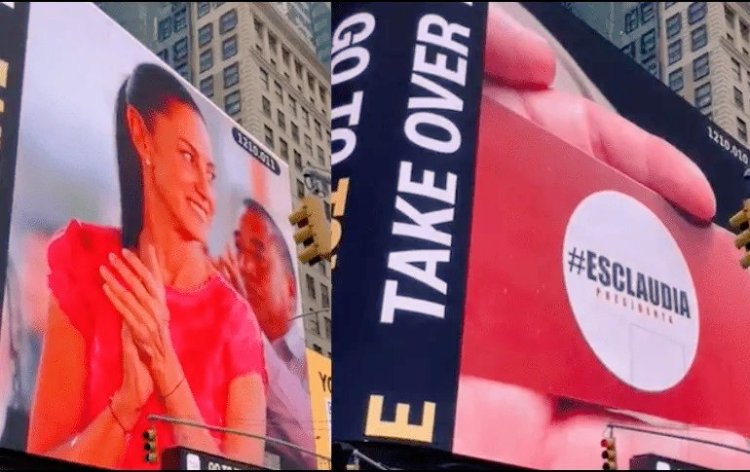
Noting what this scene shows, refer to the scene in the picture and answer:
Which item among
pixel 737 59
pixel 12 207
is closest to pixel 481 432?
pixel 12 207

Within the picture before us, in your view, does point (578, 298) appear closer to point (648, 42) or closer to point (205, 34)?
point (648, 42)

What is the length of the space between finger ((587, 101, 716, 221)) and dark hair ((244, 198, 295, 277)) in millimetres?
19936

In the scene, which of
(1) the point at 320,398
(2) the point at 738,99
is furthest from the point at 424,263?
(1) the point at 320,398

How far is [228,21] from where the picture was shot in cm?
6294

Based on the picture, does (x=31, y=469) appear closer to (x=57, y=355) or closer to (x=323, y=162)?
(x=57, y=355)

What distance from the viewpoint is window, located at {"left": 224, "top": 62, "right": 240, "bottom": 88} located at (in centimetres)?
6034

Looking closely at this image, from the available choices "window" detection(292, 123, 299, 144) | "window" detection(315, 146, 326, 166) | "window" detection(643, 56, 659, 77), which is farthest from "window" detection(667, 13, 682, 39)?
"window" detection(292, 123, 299, 144)

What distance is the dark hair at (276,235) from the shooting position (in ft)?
191

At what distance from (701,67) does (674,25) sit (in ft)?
12.7

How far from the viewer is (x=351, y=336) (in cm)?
3603

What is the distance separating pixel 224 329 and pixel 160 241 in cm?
458

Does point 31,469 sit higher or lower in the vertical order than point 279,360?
lower

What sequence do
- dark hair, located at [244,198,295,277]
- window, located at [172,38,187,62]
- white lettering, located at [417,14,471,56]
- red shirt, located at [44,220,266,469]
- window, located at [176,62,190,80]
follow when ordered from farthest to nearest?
window, located at [172,38,187,62]
window, located at [176,62,190,80]
dark hair, located at [244,198,295,277]
red shirt, located at [44,220,266,469]
white lettering, located at [417,14,471,56]

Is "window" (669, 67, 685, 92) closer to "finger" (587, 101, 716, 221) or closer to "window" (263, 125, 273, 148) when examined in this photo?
"finger" (587, 101, 716, 221)
